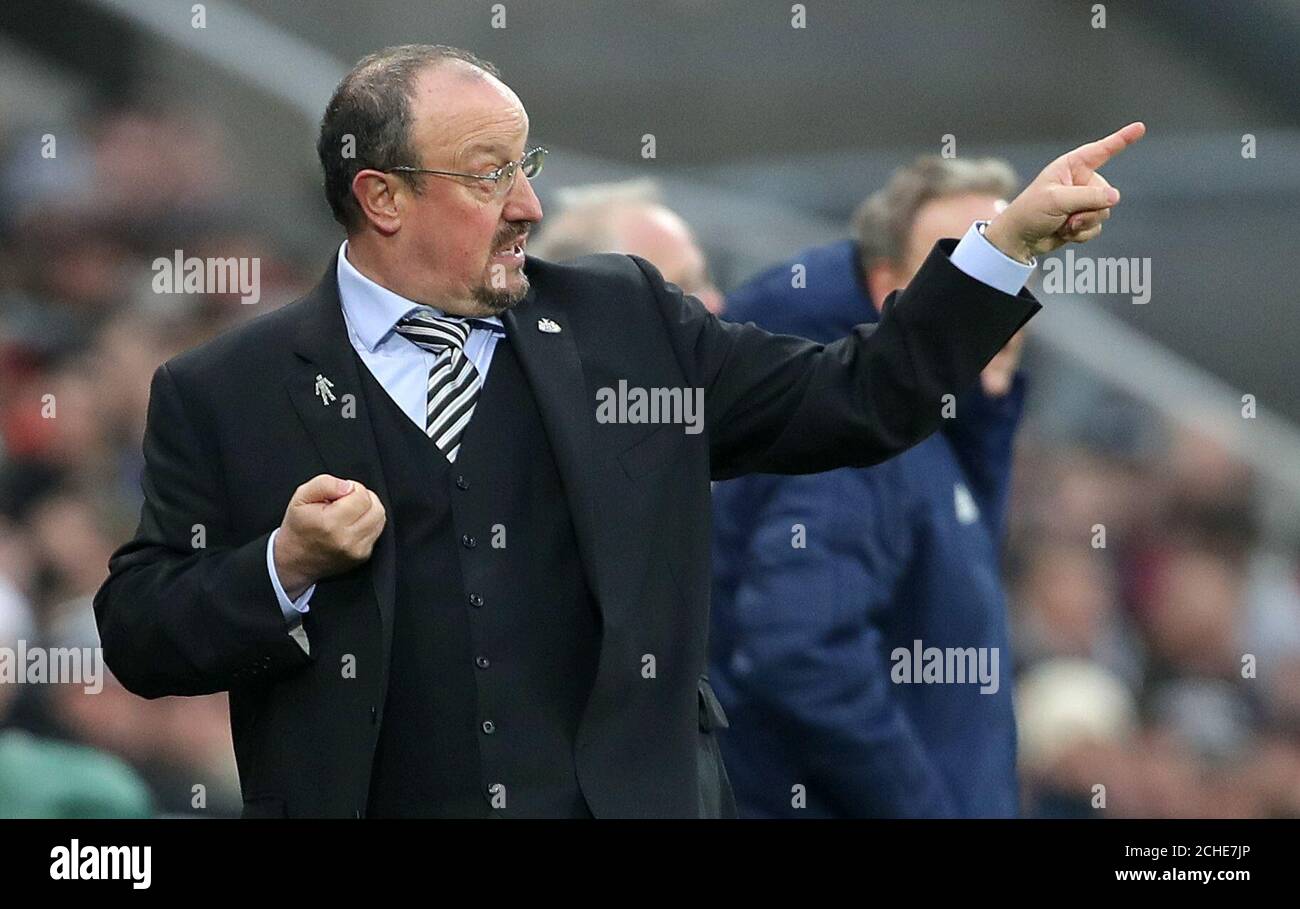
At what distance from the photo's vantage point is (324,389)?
2377mm

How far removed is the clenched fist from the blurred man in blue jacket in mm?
1252

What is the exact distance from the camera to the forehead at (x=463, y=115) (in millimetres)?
2455

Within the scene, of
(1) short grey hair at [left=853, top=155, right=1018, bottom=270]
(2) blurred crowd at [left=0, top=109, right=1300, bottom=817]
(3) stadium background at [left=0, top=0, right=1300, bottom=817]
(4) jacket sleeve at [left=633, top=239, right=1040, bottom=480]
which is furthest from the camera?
(3) stadium background at [left=0, top=0, right=1300, bottom=817]

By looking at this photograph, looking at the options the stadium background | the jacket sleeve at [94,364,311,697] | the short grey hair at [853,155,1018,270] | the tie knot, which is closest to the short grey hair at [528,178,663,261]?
the short grey hair at [853,155,1018,270]

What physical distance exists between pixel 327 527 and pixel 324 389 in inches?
9.7

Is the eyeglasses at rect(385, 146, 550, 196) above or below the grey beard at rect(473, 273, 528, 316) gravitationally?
above

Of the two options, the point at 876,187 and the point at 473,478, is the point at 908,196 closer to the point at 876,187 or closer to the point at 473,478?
the point at 473,478

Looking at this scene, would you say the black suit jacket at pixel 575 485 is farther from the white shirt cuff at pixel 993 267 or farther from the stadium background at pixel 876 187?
the stadium background at pixel 876 187

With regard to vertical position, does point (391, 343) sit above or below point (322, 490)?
above

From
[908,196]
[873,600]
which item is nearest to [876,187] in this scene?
[908,196]

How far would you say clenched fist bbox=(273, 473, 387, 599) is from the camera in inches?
86.4

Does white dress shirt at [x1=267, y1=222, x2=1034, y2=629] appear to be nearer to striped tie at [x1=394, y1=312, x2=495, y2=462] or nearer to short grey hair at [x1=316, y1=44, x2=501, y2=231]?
striped tie at [x1=394, y1=312, x2=495, y2=462]
